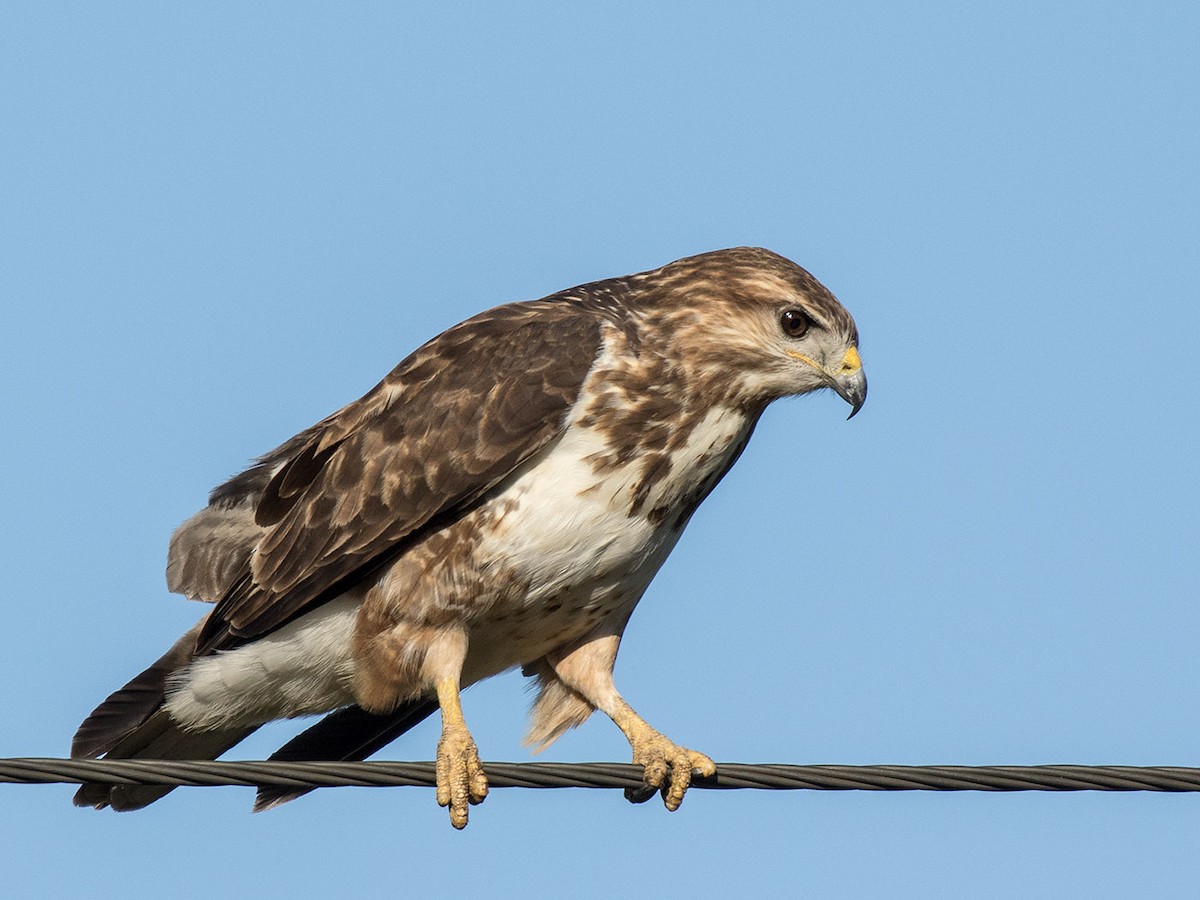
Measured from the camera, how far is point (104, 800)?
22.6ft

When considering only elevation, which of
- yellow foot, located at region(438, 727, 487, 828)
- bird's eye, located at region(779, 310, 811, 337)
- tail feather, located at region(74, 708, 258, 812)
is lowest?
yellow foot, located at region(438, 727, 487, 828)

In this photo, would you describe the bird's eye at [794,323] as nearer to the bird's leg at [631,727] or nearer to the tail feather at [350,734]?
the bird's leg at [631,727]

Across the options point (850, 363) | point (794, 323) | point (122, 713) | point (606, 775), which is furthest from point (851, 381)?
point (122, 713)

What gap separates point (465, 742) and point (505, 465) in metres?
0.97

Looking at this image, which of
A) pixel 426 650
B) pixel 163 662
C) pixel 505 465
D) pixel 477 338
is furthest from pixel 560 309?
pixel 163 662

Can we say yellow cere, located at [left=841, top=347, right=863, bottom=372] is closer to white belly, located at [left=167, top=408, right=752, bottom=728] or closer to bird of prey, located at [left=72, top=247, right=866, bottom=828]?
bird of prey, located at [left=72, top=247, right=866, bottom=828]

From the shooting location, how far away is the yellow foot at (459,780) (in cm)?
615

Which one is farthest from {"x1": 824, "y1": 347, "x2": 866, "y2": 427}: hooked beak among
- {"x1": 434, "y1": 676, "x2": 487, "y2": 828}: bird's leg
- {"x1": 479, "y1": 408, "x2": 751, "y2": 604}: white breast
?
{"x1": 434, "y1": 676, "x2": 487, "y2": 828}: bird's leg

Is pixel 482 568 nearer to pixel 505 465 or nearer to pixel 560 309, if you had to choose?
pixel 505 465

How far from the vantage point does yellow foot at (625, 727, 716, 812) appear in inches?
252

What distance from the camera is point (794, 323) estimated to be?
6777 mm

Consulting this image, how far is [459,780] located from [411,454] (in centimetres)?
122

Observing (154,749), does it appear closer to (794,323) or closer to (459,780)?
(459,780)

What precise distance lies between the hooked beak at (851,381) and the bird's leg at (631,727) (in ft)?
4.26
